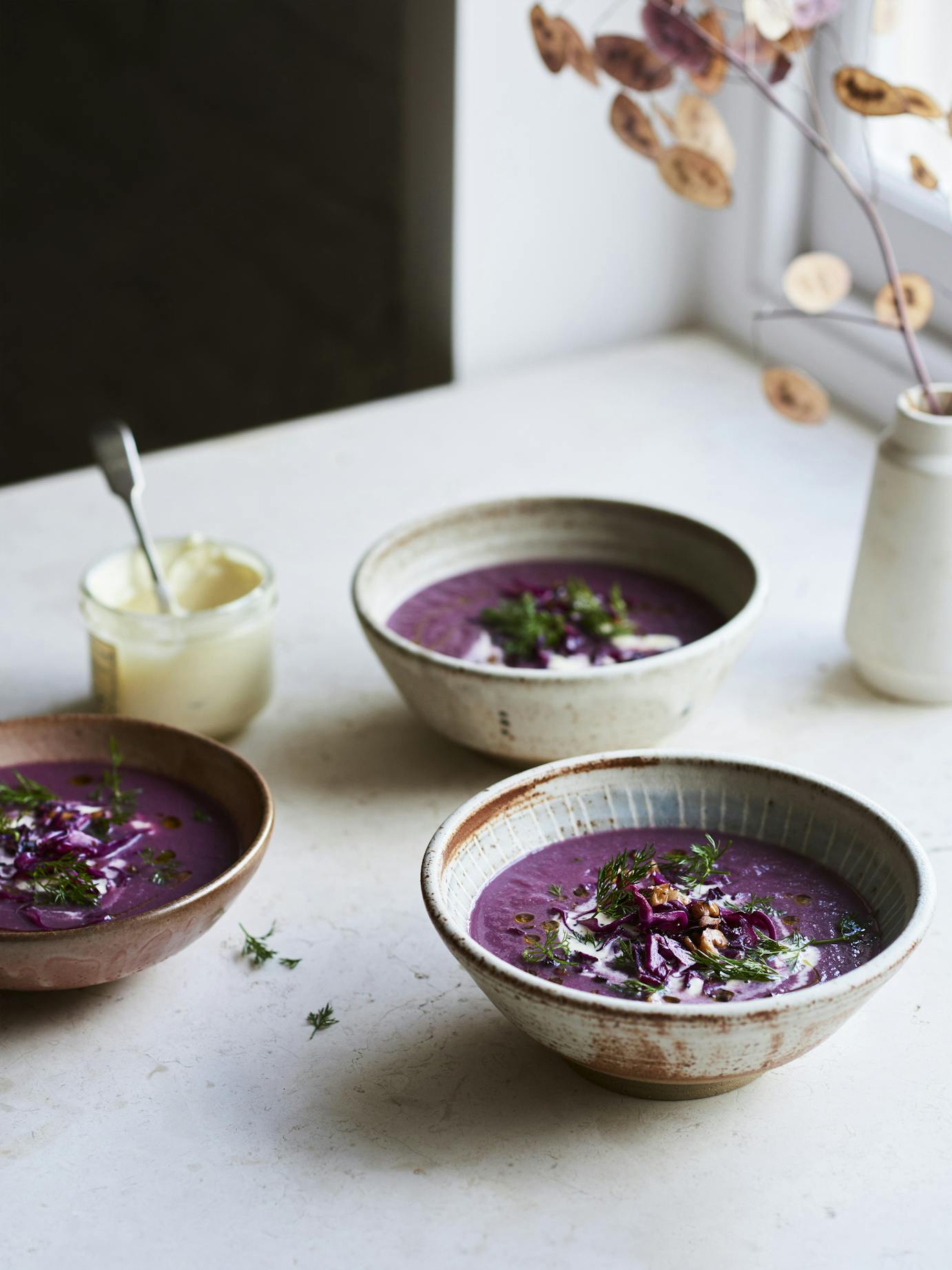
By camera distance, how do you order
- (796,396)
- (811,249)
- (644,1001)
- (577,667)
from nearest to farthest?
(644,1001)
(577,667)
(796,396)
(811,249)

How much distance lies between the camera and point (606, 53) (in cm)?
123

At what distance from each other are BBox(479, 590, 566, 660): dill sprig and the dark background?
1.00 metres

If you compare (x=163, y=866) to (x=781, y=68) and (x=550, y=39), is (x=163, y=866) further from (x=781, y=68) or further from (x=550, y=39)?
(x=781, y=68)

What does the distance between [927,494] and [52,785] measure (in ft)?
2.18

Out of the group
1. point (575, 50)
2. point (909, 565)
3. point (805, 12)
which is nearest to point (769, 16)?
point (805, 12)

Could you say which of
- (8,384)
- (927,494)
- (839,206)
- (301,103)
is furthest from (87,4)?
(927,494)

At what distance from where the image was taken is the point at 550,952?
891mm

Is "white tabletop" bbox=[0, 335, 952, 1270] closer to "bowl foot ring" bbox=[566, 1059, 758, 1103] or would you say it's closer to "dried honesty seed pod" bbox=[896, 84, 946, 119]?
"bowl foot ring" bbox=[566, 1059, 758, 1103]

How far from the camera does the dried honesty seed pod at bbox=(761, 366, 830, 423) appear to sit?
1297mm

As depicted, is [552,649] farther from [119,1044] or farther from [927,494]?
[119,1044]

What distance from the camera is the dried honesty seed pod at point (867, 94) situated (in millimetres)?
1164

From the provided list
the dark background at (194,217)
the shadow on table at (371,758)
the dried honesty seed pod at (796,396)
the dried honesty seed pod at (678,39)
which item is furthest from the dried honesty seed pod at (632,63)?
the dark background at (194,217)

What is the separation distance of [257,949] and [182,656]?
0.27 metres

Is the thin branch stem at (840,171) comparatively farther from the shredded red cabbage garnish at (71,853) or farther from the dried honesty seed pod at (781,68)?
the shredded red cabbage garnish at (71,853)
